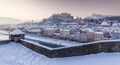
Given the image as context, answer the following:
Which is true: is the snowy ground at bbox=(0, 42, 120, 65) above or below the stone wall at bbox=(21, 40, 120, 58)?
below

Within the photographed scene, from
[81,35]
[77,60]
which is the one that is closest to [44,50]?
[77,60]

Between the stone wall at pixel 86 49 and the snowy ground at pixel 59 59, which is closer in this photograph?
the snowy ground at pixel 59 59

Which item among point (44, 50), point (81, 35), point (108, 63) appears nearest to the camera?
point (108, 63)

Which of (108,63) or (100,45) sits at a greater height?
(100,45)

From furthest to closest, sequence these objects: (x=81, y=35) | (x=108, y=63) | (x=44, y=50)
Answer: (x=81, y=35)
(x=44, y=50)
(x=108, y=63)

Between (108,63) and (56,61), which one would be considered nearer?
(108,63)

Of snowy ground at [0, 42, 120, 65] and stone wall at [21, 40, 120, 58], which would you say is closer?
snowy ground at [0, 42, 120, 65]

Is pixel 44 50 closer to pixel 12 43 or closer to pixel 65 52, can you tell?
pixel 65 52

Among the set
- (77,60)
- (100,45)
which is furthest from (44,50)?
(100,45)

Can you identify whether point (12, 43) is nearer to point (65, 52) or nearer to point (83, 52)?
point (65, 52)

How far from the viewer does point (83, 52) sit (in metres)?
5.20

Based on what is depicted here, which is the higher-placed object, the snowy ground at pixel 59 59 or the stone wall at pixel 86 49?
the stone wall at pixel 86 49

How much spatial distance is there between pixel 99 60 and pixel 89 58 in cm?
35

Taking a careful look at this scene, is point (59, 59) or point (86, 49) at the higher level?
point (86, 49)
